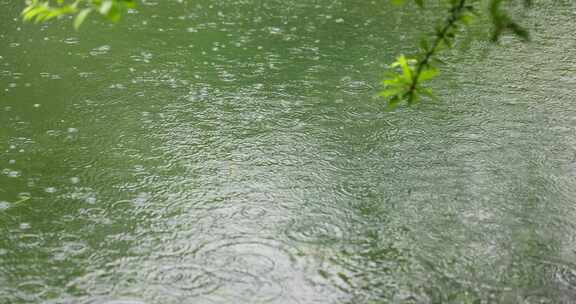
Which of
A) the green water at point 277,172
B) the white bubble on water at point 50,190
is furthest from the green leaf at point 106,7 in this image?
the white bubble on water at point 50,190

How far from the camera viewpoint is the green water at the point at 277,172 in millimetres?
2176

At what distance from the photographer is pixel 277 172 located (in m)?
2.88

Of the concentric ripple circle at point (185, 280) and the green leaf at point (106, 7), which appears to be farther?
the concentric ripple circle at point (185, 280)

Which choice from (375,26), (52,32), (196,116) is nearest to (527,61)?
(375,26)

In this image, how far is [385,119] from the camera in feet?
11.2

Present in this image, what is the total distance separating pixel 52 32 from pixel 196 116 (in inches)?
81.5

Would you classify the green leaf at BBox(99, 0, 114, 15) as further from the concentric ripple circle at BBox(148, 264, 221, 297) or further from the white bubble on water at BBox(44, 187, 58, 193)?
the white bubble on water at BBox(44, 187, 58, 193)

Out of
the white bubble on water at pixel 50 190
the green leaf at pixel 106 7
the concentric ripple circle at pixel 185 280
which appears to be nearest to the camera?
the green leaf at pixel 106 7

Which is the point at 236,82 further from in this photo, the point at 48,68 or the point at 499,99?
the point at 499,99

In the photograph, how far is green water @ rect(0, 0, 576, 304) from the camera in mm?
2176

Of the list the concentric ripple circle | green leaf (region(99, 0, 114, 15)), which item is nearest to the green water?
the concentric ripple circle

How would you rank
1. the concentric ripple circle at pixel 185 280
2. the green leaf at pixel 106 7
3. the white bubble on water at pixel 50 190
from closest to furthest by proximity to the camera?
the green leaf at pixel 106 7 < the concentric ripple circle at pixel 185 280 < the white bubble on water at pixel 50 190

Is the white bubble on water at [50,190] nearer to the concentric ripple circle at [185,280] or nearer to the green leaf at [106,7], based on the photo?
the concentric ripple circle at [185,280]

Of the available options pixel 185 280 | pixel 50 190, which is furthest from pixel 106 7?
pixel 50 190
